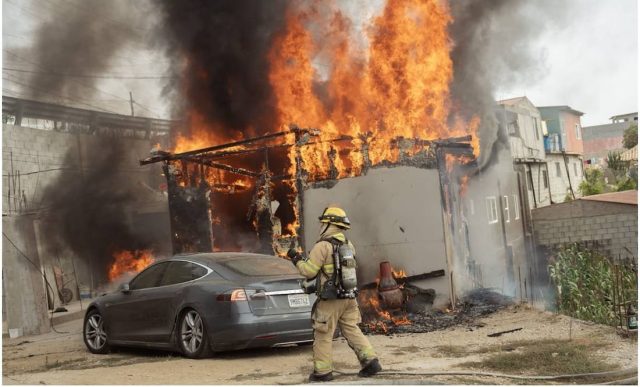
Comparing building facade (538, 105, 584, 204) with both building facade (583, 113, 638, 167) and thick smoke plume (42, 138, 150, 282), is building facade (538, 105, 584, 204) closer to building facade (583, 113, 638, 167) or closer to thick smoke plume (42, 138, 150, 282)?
building facade (583, 113, 638, 167)

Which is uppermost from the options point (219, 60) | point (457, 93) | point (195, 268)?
point (219, 60)

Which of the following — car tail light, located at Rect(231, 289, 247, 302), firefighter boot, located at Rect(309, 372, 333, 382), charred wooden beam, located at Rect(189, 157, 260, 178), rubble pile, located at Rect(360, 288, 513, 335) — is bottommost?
rubble pile, located at Rect(360, 288, 513, 335)

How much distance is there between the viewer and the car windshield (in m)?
8.66

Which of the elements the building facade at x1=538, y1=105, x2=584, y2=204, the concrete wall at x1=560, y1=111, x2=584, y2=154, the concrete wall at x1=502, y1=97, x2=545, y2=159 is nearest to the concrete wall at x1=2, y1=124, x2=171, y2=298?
the concrete wall at x1=502, y1=97, x2=545, y2=159

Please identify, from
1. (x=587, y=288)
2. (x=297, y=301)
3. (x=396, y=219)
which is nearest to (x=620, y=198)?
(x=587, y=288)

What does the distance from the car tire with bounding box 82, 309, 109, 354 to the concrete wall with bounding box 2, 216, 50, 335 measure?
280 centimetres

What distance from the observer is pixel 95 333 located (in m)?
9.73

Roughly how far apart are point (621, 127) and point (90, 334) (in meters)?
56.5

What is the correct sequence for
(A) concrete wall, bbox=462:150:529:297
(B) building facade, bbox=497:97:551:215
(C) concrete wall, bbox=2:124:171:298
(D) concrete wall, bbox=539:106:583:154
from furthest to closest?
(D) concrete wall, bbox=539:106:583:154 < (B) building facade, bbox=497:97:551:215 < (C) concrete wall, bbox=2:124:171:298 < (A) concrete wall, bbox=462:150:529:297

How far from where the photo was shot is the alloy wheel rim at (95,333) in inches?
378

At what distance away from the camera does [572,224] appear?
25625 mm

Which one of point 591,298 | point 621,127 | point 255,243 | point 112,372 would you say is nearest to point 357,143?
point 255,243

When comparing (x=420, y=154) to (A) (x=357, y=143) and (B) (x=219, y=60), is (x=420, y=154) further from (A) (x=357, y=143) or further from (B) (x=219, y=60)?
(B) (x=219, y=60)

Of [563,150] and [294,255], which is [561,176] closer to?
[563,150]
